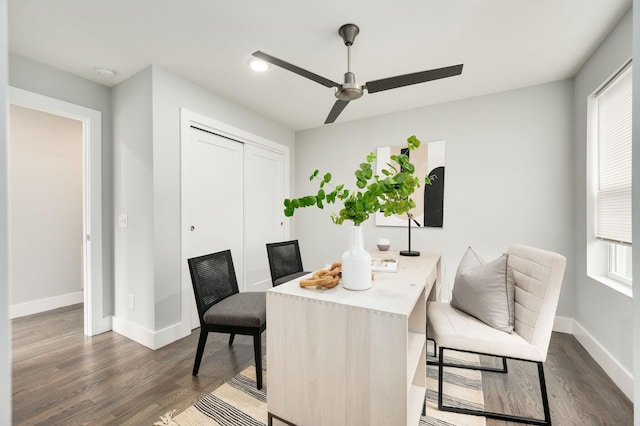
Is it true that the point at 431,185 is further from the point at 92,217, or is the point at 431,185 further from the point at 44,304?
the point at 44,304

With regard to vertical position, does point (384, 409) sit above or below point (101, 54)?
below

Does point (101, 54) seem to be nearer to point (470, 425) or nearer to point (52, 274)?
point (52, 274)

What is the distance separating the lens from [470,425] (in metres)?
1.56

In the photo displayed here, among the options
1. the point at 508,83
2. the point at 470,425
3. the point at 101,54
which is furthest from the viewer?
the point at 508,83

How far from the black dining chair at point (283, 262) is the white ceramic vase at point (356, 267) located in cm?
144

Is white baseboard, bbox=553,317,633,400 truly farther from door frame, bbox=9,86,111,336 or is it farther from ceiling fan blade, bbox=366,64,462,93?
door frame, bbox=9,86,111,336

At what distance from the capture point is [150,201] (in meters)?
2.46

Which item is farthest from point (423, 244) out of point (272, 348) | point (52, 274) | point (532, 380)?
point (52, 274)

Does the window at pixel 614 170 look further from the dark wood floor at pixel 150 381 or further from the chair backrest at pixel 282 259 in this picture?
the chair backrest at pixel 282 259

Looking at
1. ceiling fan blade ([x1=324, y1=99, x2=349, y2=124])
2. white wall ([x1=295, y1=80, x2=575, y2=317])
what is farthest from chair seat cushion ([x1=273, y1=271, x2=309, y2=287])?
ceiling fan blade ([x1=324, y1=99, x2=349, y2=124])

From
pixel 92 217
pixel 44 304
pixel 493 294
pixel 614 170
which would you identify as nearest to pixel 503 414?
pixel 493 294

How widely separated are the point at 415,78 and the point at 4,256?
1.96 meters

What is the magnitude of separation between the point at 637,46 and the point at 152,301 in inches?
117

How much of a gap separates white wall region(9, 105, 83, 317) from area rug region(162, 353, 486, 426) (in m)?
2.92
